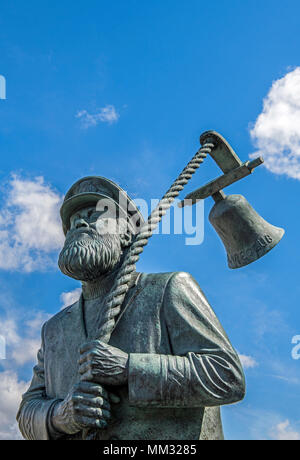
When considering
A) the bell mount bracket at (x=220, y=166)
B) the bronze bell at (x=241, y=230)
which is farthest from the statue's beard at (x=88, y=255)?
the bronze bell at (x=241, y=230)

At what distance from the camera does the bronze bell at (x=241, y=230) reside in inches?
227

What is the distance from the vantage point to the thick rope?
174 inches

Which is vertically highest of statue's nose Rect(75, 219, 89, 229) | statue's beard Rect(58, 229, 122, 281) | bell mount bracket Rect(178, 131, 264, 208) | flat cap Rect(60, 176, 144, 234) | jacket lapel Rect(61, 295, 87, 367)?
bell mount bracket Rect(178, 131, 264, 208)

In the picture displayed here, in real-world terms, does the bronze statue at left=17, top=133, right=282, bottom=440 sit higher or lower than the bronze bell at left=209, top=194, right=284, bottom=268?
lower

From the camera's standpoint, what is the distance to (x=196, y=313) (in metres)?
4.52

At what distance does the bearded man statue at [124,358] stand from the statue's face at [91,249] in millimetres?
10

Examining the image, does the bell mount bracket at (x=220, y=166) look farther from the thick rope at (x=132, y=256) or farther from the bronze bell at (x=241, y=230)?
the thick rope at (x=132, y=256)

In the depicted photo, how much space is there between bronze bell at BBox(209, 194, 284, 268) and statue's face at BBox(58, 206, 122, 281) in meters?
1.38

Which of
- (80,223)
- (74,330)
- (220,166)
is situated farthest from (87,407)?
(220,166)

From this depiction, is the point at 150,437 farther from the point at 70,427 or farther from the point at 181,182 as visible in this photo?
the point at 181,182

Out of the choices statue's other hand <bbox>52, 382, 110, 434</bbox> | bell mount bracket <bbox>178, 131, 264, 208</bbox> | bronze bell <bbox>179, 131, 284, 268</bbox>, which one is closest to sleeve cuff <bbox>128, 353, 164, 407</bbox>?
statue's other hand <bbox>52, 382, 110, 434</bbox>

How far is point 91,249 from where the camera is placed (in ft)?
16.1

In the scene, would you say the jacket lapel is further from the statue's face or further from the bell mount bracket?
the bell mount bracket

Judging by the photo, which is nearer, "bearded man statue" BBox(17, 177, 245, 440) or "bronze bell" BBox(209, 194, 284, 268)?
"bearded man statue" BBox(17, 177, 245, 440)
